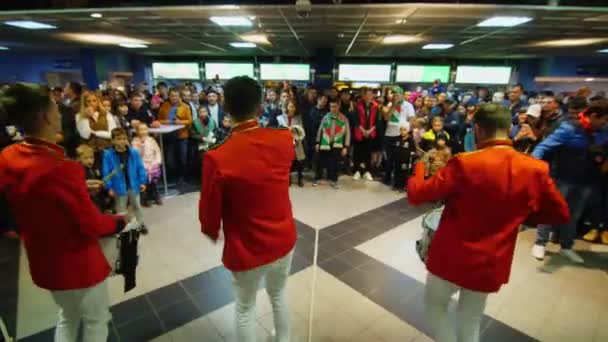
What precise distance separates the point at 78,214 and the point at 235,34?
6544 millimetres

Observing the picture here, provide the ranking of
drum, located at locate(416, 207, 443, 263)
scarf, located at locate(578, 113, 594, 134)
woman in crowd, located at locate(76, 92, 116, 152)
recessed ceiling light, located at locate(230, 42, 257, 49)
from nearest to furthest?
drum, located at locate(416, 207, 443, 263) → scarf, located at locate(578, 113, 594, 134) → woman in crowd, located at locate(76, 92, 116, 152) → recessed ceiling light, located at locate(230, 42, 257, 49)

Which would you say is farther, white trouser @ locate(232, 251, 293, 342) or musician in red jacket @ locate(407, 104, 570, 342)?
white trouser @ locate(232, 251, 293, 342)

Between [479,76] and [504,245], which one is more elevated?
[479,76]

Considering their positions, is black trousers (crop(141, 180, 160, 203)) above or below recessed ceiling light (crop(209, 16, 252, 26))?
below

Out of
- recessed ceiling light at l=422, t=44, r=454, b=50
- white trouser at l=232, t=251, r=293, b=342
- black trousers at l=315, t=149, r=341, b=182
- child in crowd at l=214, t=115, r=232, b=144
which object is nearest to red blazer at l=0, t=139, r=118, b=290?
white trouser at l=232, t=251, r=293, b=342

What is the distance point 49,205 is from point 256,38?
709 cm

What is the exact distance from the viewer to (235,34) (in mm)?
6773

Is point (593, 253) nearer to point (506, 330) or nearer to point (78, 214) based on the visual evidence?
point (506, 330)

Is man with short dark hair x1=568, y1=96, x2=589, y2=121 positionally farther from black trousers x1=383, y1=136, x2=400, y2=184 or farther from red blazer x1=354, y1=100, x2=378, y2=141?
red blazer x1=354, y1=100, x2=378, y2=141

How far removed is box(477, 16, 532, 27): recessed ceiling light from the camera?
15.6 feet

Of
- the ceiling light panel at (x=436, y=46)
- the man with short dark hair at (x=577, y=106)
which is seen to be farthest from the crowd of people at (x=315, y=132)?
the ceiling light panel at (x=436, y=46)

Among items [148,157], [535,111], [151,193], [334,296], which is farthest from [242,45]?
[334,296]

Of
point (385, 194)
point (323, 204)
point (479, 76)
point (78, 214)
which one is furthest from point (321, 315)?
point (479, 76)

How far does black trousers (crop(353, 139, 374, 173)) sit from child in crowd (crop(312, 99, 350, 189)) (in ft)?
1.90
